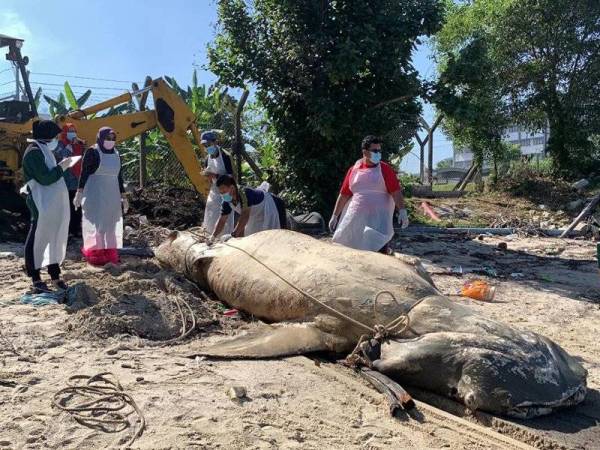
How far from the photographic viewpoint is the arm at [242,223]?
20.2ft

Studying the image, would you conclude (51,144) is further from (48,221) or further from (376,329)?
(376,329)

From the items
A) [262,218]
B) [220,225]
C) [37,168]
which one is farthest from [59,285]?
[262,218]

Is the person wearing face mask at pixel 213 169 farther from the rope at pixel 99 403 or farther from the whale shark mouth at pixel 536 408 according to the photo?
the whale shark mouth at pixel 536 408

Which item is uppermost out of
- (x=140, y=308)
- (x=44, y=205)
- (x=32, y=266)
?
(x=44, y=205)

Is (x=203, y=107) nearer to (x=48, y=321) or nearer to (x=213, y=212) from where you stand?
(x=213, y=212)

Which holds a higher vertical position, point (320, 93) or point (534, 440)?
point (320, 93)

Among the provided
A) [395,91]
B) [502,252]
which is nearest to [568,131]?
[395,91]

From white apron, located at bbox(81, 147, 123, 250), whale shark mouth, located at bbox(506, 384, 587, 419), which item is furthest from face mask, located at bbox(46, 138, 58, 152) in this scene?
whale shark mouth, located at bbox(506, 384, 587, 419)

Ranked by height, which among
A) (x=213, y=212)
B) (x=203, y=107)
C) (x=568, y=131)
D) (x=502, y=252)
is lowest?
(x=502, y=252)

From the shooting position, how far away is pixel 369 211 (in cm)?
562

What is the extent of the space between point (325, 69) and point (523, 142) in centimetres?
6134

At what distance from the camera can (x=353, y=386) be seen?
3535 millimetres

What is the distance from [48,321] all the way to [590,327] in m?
4.34

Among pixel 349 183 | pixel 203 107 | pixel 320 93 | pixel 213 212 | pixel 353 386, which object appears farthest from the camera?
pixel 203 107
